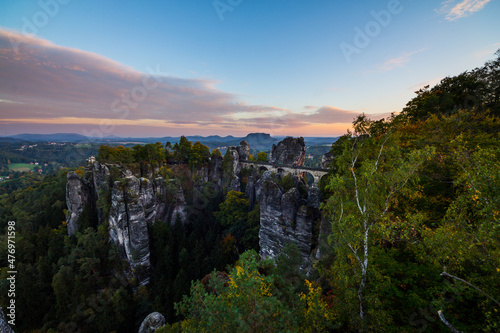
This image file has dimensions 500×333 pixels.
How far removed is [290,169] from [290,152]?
12.1 feet

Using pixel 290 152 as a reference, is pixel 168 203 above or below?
below

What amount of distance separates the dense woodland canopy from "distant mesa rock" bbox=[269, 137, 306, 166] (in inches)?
455

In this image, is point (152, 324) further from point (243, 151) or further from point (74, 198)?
point (243, 151)

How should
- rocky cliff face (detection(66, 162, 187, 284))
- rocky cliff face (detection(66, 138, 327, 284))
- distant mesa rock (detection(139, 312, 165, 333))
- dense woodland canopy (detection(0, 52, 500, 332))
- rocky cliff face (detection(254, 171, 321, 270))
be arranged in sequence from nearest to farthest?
dense woodland canopy (detection(0, 52, 500, 332)) → distant mesa rock (detection(139, 312, 165, 333)) → rocky cliff face (detection(254, 171, 321, 270)) → rocky cliff face (detection(66, 138, 327, 284)) → rocky cliff face (detection(66, 162, 187, 284))

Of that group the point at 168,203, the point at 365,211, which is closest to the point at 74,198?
the point at 168,203

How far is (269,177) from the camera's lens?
2458 centimetres

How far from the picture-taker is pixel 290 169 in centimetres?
3616

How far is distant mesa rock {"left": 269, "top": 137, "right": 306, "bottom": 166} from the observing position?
36.6 metres

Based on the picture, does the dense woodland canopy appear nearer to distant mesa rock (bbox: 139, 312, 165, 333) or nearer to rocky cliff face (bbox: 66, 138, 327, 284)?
distant mesa rock (bbox: 139, 312, 165, 333)

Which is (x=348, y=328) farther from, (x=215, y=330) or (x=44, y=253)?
(x=44, y=253)

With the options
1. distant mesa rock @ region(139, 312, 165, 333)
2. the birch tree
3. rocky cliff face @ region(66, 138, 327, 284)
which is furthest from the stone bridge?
distant mesa rock @ region(139, 312, 165, 333)

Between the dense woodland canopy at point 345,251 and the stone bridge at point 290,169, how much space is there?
9.03m

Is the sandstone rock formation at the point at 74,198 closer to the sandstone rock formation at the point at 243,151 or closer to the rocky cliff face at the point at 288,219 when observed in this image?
the sandstone rock formation at the point at 243,151

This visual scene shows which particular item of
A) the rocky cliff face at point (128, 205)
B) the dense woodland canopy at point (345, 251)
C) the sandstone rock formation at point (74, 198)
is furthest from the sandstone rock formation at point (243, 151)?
the sandstone rock formation at point (74, 198)
